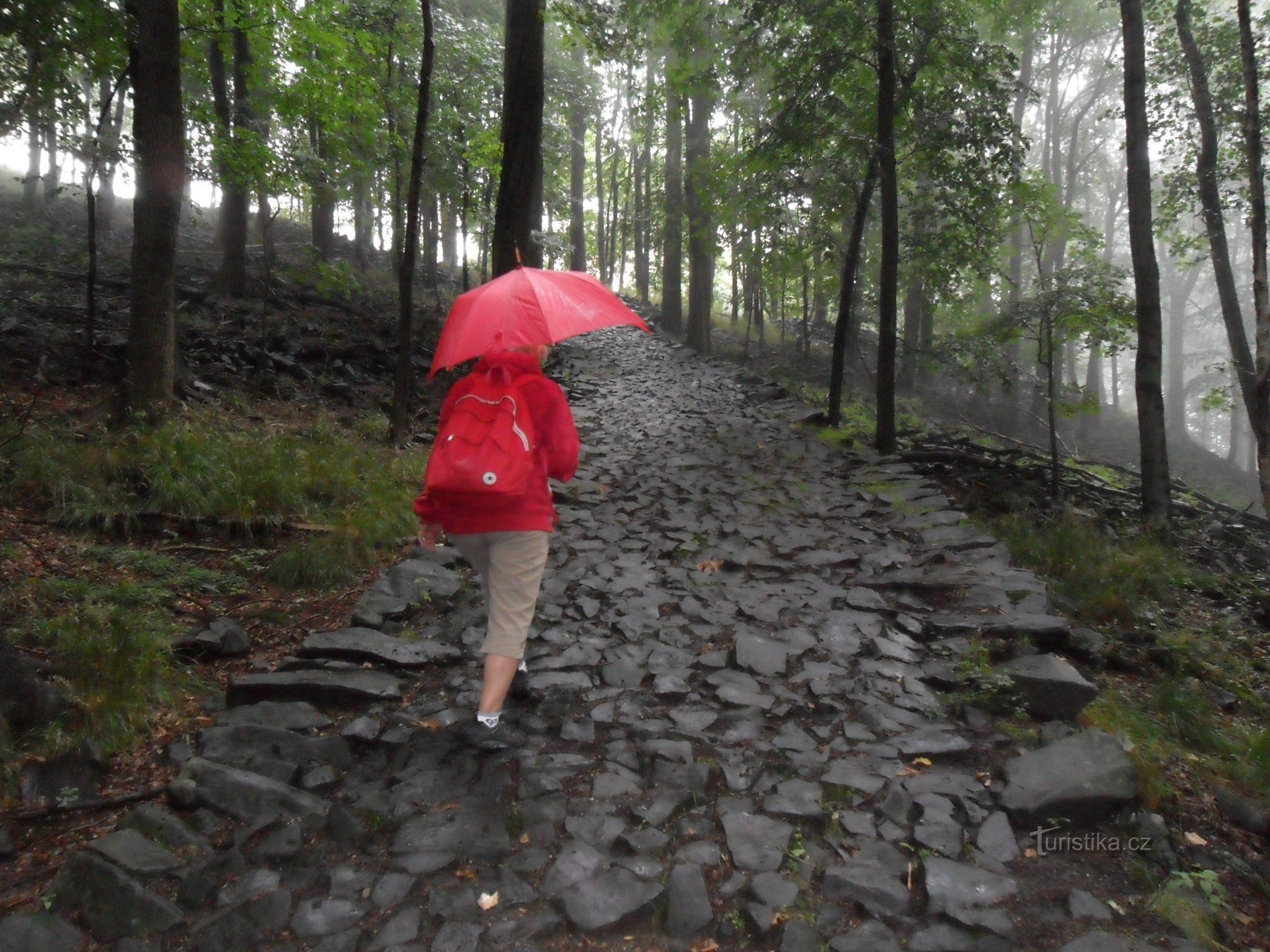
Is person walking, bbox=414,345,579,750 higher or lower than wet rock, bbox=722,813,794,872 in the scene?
higher

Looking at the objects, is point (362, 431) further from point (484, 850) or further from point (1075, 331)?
point (1075, 331)

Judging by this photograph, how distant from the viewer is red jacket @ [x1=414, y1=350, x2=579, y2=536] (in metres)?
3.36

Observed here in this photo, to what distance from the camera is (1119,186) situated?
3441cm

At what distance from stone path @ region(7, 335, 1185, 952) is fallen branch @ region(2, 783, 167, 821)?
0.55 feet

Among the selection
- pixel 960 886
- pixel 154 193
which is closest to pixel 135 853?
pixel 960 886

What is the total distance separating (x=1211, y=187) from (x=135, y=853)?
14124 millimetres

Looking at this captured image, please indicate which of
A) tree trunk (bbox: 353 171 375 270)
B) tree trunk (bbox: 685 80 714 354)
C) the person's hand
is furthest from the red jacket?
tree trunk (bbox: 353 171 375 270)

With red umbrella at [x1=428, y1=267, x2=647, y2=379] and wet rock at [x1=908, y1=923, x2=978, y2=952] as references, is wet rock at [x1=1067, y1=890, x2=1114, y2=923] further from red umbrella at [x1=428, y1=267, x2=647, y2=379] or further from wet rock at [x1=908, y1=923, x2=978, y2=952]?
red umbrella at [x1=428, y1=267, x2=647, y2=379]

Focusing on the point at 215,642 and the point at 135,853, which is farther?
the point at 215,642

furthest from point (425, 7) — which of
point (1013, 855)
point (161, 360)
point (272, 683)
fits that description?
point (1013, 855)

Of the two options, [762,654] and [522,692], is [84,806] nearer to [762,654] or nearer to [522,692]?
[522,692]

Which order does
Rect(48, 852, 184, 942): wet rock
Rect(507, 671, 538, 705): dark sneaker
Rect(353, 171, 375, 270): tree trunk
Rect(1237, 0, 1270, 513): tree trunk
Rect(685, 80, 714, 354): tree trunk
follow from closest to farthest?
Rect(48, 852, 184, 942): wet rock
Rect(507, 671, 538, 705): dark sneaker
Rect(1237, 0, 1270, 513): tree trunk
Rect(685, 80, 714, 354): tree trunk
Rect(353, 171, 375, 270): tree trunk

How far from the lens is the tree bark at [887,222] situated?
902 centimetres

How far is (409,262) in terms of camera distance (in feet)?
28.8
